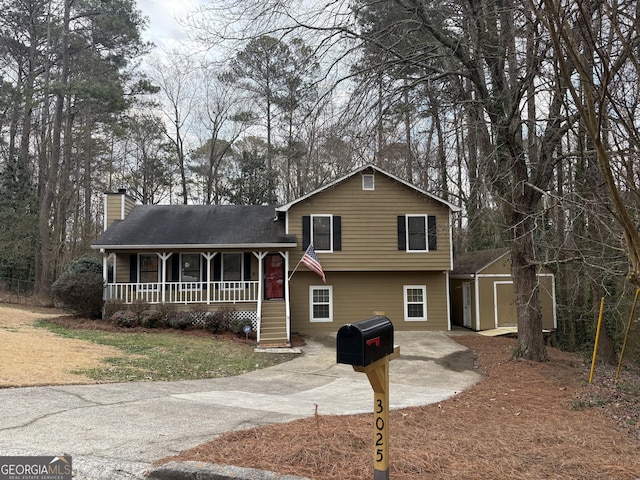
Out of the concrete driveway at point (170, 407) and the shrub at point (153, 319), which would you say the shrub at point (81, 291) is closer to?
the shrub at point (153, 319)

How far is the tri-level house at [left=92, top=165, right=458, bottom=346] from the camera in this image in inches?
690

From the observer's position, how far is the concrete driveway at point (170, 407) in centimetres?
426

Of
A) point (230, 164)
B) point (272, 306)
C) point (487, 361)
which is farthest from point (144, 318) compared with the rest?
point (230, 164)

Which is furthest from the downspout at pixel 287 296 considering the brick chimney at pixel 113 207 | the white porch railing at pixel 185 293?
the brick chimney at pixel 113 207

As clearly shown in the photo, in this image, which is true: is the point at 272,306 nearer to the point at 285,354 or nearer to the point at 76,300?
the point at 285,354

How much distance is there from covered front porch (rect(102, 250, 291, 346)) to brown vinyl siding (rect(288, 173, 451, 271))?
4.89 ft

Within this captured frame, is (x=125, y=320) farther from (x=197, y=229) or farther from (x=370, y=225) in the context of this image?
(x=370, y=225)

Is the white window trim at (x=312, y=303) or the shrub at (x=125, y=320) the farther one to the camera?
the white window trim at (x=312, y=303)

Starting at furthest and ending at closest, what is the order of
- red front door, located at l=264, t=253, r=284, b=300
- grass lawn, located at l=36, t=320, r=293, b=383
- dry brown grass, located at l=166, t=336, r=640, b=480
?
red front door, located at l=264, t=253, r=284, b=300
grass lawn, located at l=36, t=320, r=293, b=383
dry brown grass, located at l=166, t=336, r=640, b=480

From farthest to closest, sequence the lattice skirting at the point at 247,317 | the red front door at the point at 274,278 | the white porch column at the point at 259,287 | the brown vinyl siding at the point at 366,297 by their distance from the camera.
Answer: the red front door at the point at 274,278
the brown vinyl siding at the point at 366,297
the lattice skirting at the point at 247,317
the white porch column at the point at 259,287

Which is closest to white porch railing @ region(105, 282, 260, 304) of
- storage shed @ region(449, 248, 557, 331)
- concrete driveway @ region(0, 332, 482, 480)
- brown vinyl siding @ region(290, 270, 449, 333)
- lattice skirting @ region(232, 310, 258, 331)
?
lattice skirting @ region(232, 310, 258, 331)

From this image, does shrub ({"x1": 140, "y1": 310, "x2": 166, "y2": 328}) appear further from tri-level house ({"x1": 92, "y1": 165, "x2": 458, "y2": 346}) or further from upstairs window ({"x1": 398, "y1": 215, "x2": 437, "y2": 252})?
upstairs window ({"x1": 398, "y1": 215, "x2": 437, "y2": 252})

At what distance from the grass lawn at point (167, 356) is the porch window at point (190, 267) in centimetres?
323

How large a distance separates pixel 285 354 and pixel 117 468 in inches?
389
